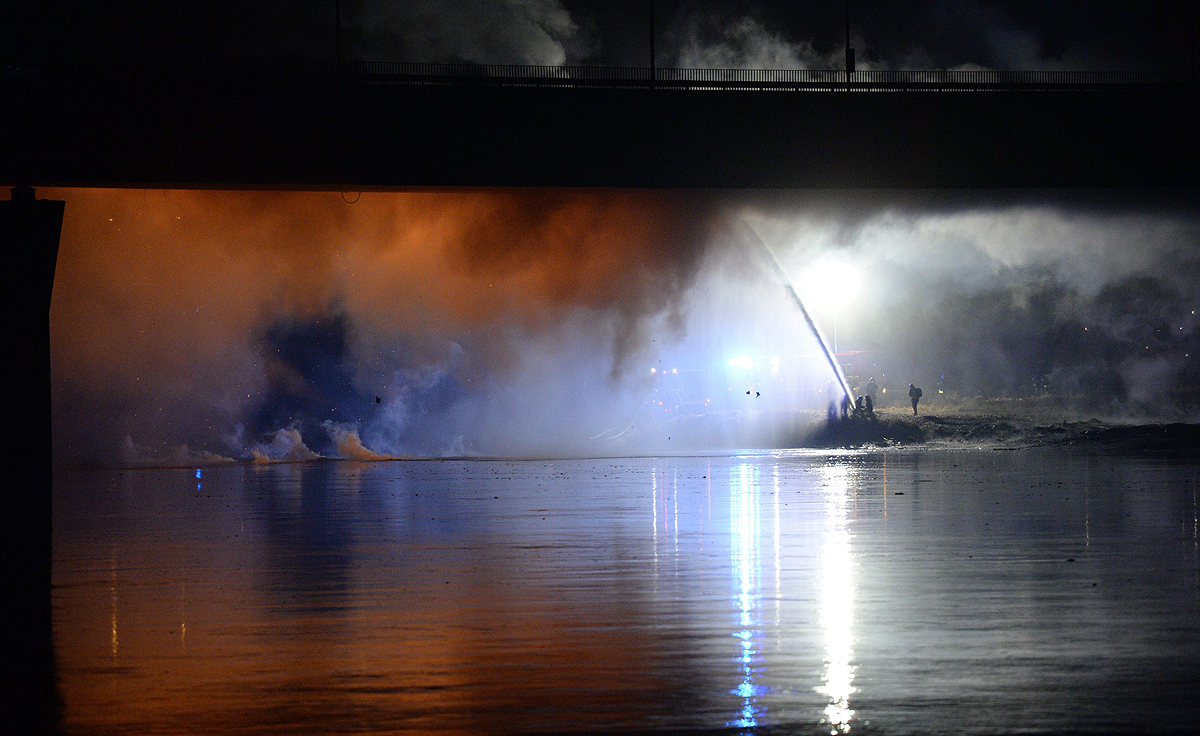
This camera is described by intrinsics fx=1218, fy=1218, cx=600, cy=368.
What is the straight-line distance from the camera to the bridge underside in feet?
118

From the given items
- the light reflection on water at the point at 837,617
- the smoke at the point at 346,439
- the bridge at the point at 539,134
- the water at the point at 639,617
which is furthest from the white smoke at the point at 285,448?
the light reflection on water at the point at 837,617

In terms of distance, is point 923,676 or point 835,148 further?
point 835,148

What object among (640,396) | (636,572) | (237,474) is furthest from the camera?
(640,396)

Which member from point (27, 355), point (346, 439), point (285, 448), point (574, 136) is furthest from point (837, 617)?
point (346, 439)

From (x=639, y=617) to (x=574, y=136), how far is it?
26878 millimetres

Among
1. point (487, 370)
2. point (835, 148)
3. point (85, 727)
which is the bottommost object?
point (85, 727)

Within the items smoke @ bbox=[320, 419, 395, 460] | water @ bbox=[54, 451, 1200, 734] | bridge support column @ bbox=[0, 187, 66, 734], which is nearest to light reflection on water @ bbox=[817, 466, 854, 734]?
water @ bbox=[54, 451, 1200, 734]

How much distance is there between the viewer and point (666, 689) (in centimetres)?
912

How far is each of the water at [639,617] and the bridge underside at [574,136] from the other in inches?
574

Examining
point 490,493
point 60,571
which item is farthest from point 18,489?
point 60,571

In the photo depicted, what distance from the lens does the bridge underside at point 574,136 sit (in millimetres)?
36031

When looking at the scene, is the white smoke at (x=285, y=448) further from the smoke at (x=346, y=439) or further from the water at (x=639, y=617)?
the water at (x=639, y=617)

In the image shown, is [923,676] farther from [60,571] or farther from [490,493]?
[490,493]

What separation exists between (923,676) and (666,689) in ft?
6.63
